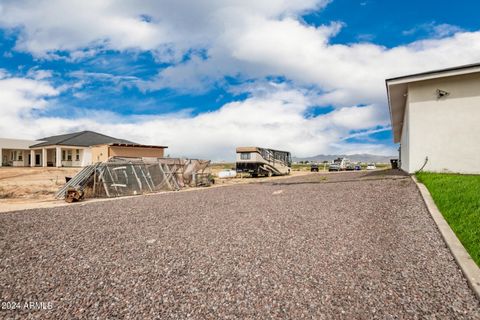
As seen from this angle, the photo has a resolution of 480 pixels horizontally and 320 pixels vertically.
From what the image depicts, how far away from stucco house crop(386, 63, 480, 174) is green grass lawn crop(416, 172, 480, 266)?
8.61 feet

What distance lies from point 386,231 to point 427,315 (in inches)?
129

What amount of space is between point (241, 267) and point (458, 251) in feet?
12.5

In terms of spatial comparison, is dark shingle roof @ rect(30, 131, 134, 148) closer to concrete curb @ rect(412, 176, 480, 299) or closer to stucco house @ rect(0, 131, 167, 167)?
stucco house @ rect(0, 131, 167, 167)

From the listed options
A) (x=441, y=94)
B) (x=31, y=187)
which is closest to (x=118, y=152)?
(x=31, y=187)

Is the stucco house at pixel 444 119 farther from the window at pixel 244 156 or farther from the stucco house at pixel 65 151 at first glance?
the stucco house at pixel 65 151

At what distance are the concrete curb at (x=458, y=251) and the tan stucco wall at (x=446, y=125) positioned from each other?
6.36 m

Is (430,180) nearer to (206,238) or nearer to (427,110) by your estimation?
(427,110)

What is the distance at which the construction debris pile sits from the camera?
634 inches

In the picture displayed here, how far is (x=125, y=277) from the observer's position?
432 cm

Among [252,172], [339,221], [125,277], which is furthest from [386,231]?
[252,172]

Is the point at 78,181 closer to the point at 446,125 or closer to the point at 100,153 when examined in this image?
the point at 100,153

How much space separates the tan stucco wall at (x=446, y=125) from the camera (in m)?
12.3

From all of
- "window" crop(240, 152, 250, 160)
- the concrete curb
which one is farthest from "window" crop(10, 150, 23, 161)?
the concrete curb

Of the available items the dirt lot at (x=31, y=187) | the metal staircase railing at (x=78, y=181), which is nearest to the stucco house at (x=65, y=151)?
the dirt lot at (x=31, y=187)
